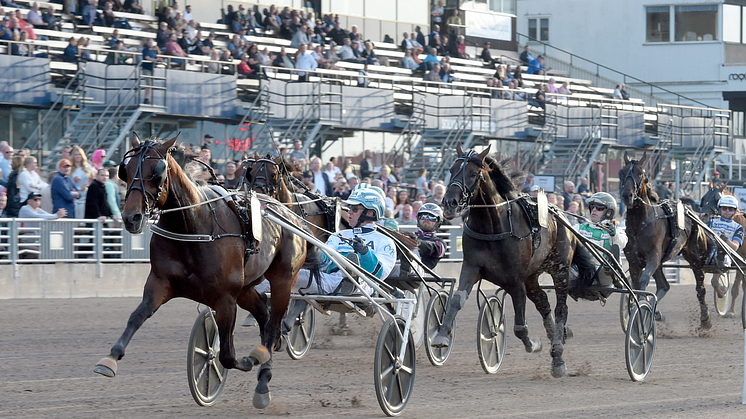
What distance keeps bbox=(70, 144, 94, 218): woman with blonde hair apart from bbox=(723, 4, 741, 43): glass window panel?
28.3 metres

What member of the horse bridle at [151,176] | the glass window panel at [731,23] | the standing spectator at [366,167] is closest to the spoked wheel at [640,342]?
the horse bridle at [151,176]

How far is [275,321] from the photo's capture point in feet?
23.6

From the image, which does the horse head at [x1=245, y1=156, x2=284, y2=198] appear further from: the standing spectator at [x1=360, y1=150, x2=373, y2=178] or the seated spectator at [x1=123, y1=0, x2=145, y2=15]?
the seated spectator at [x1=123, y1=0, x2=145, y2=15]

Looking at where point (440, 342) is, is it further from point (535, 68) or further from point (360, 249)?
point (535, 68)

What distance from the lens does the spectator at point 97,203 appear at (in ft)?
43.2

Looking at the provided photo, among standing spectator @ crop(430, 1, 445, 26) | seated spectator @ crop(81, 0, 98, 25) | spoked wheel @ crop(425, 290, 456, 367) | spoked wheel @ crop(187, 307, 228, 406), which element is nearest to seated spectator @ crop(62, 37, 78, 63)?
seated spectator @ crop(81, 0, 98, 25)

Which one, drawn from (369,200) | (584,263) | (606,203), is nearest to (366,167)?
(606,203)

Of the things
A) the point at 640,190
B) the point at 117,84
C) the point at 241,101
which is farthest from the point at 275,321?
the point at 241,101

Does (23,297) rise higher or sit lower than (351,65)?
lower

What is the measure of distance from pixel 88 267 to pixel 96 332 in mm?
3430

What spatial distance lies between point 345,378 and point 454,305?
96 cm

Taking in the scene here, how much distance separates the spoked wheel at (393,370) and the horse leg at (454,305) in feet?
3.48

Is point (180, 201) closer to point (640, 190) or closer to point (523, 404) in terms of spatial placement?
point (523, 404)

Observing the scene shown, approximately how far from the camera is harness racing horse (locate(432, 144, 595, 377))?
809 centimetres
